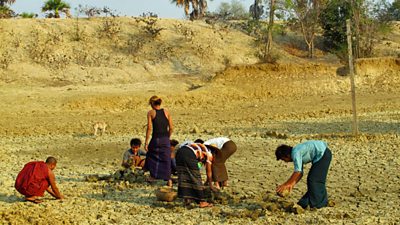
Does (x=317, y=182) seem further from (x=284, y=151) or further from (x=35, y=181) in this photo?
(x=35, y=181)

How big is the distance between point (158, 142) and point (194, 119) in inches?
431

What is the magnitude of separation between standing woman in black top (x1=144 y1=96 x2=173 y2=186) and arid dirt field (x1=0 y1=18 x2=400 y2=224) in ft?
1.24

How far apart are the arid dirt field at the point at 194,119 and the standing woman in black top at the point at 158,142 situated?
378 millimetres

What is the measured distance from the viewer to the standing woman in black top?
9.38m

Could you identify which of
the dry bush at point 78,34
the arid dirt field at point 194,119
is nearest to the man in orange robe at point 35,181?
the arid dirt field at point 194,119

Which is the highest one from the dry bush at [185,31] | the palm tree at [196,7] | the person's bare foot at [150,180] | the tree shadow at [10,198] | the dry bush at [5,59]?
the palm tree at [196,7]

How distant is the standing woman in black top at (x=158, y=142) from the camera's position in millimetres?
9375

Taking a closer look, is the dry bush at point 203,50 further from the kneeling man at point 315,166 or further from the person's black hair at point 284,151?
the person's black hair at point 284,151

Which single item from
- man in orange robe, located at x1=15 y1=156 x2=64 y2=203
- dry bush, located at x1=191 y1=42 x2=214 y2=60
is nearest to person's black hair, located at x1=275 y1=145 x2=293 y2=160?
man in orange robe, located at x1=15 y1=156 x2=64 y2=203

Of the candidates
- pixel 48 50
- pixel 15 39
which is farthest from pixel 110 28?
pixel 15 39

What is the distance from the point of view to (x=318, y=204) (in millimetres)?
8016

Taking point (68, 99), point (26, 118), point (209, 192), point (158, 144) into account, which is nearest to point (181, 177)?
point (209, 192)

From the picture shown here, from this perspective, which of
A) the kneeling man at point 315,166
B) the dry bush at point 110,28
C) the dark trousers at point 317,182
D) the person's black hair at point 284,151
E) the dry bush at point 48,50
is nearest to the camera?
the person's black hair at point 284,151

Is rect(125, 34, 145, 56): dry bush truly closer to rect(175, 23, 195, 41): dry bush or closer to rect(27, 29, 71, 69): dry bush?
rect(175, 23, 195, 41): dry bush
